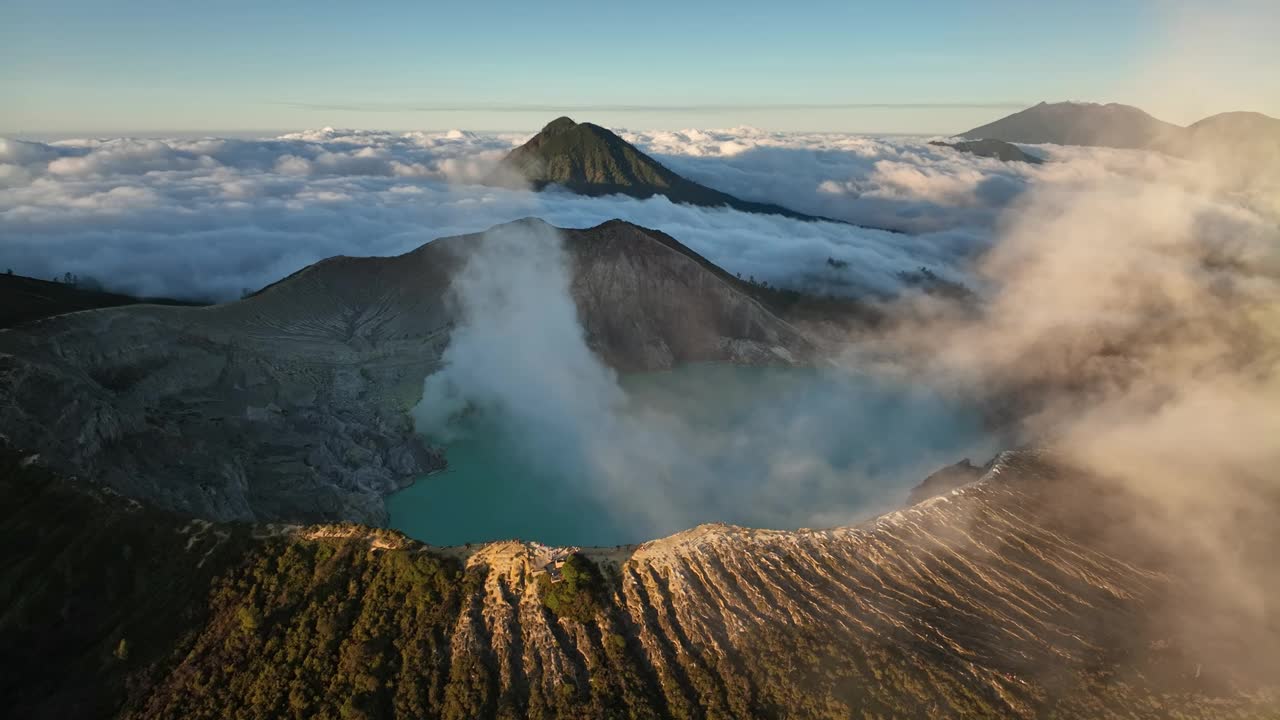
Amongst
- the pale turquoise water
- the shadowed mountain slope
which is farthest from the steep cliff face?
the shadowed mountain slope

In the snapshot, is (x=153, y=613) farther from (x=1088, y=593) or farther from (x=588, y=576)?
(x=1088, y=593)

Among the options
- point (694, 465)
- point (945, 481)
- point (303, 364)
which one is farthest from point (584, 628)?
point (303, 364)

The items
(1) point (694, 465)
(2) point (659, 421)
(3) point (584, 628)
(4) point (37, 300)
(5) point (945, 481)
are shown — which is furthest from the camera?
(2) point (659, 421)

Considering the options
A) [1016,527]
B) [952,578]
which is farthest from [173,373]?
[1016,527]

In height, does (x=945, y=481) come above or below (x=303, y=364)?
below

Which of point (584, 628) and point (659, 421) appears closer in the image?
point (584, 628)

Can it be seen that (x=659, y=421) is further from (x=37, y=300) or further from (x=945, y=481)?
(x=37, y=300)
